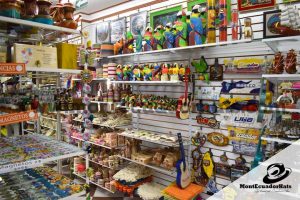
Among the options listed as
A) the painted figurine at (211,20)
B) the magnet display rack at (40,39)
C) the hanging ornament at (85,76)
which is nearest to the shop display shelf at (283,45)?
the painted figurine at (211,20)

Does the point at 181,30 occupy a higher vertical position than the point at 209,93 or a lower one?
higher

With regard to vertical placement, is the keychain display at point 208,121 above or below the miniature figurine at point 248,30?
below

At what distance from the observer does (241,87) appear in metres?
2.70

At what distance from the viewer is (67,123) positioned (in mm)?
5172

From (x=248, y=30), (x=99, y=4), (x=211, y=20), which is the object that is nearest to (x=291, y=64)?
(x=248, y=30)

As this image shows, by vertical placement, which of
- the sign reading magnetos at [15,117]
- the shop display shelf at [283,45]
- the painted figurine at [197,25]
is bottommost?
the sign reading magnetos at [15,117]

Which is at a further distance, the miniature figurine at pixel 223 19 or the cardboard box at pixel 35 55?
the miniature figurine at pixel 223 19

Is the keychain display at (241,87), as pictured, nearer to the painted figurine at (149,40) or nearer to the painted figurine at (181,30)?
the painted figurine at (181,30)

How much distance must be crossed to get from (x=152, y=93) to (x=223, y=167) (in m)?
1.54

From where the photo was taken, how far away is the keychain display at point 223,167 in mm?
2828

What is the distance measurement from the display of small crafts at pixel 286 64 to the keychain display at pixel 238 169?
3.70 feet

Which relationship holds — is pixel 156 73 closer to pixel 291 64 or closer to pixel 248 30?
pixel 248 30

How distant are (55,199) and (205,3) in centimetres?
270

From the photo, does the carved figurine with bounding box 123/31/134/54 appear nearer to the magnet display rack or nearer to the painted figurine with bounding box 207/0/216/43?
the painted figurine with bounding box 207/0/216/43
